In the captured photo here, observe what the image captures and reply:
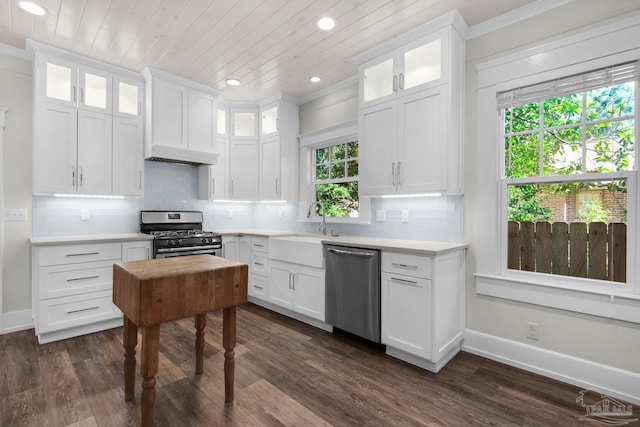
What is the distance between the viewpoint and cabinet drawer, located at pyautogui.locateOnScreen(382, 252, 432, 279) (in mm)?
2407

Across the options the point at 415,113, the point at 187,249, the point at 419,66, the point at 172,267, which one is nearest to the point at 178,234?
the point at 187,249

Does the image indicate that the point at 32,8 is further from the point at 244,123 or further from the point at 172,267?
the point at 244,123

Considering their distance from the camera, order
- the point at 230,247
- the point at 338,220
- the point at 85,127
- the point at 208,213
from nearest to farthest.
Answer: the point at 85,127
the point at 338,220
the point at 230,247
the point at 208,213

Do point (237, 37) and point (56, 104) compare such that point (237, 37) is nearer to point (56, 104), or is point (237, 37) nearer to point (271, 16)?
point (271, 16)

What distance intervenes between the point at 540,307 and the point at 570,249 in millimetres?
489

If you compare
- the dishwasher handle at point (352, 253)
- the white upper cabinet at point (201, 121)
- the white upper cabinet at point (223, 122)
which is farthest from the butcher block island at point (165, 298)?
the white upper cabinet at point (223, 122)

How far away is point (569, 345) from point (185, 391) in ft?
8.91

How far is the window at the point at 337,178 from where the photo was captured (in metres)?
3.95

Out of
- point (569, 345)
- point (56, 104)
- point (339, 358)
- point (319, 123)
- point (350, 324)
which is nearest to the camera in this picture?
point (569, 345)

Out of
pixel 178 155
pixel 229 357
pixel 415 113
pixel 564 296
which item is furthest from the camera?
pixel 178 155

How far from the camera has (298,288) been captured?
3439 millimetres

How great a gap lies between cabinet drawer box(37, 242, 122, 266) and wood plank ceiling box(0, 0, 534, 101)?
1938mm

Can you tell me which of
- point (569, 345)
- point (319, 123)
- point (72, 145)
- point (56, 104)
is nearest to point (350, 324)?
point (569, 345)

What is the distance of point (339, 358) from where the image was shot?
8.58 feet
